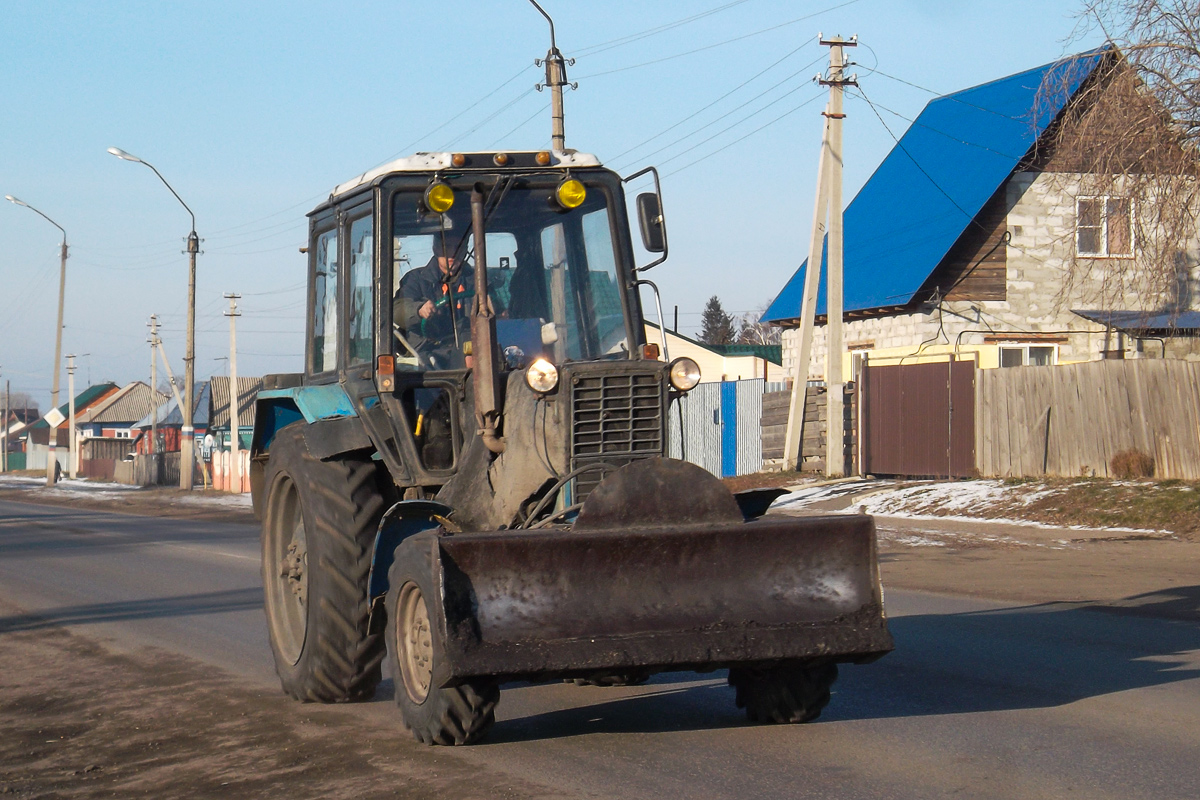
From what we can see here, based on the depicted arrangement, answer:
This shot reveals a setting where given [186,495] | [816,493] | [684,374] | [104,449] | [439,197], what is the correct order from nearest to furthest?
[684,374]
[439,197]
[816,493]
[186,495]
[104,449]

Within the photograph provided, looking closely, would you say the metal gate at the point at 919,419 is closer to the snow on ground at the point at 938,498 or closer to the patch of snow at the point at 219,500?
the snow on ground at the point at 938,498

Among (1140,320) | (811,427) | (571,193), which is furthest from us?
(811,427)

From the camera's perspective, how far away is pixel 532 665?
17.3ft

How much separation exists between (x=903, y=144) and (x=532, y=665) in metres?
26.6

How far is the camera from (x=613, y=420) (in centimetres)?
609

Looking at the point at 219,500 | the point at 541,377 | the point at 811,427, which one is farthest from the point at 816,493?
the point at 219,500

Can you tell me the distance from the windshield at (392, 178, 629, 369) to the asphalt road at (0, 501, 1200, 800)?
5.91 feet

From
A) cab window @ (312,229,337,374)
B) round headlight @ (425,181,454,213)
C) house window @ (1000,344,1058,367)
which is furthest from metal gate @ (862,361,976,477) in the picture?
round headlight @ (425,181,454,213)

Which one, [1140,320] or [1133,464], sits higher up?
[1140,320]

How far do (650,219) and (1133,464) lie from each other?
47.2ft

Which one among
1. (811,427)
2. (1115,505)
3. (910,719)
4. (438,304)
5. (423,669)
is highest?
(438,304)

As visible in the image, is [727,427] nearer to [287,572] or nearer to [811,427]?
[811,427]

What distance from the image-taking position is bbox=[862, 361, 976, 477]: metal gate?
74.1ft

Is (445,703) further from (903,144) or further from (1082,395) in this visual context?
(903,144)
